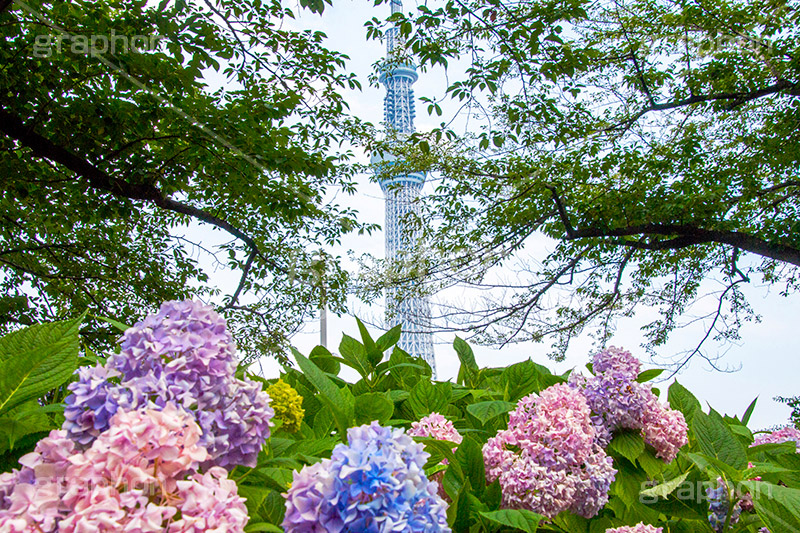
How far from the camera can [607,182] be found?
916 centimetres

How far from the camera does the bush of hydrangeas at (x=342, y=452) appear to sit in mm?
855

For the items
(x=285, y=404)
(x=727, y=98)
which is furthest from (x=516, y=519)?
(x=727, y=98)

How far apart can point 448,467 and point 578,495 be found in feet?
1.10

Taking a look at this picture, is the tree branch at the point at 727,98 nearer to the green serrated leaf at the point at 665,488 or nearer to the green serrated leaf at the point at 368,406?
the green serrated leaf at the point at 665,488

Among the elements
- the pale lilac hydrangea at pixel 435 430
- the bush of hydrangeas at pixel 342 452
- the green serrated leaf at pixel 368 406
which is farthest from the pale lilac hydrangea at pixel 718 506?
the green serrated leaf at pixel 368 406

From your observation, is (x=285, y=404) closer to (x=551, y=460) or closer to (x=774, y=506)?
(x=551, y=460)

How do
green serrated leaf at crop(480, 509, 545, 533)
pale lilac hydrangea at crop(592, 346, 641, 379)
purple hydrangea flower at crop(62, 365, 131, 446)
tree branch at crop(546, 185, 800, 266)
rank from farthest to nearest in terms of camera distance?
1. tree branch at crop(546, 185, 800, 266)
2. pale lilac hydrangea at crop(592, 346, 641, 379)
3. green serrated leaf at crop(480, 509, 545, 533)
4. purple hydrangea flower at crop(62, 365, 131, 446)

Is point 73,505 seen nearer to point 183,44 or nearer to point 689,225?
point 183,44

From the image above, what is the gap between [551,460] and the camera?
146cm

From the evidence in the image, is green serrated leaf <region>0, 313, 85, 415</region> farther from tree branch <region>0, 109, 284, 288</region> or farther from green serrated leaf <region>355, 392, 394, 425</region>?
tree branch <region>0, 109, 284, 288</region>

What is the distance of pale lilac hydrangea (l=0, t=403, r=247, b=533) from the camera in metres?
0.81

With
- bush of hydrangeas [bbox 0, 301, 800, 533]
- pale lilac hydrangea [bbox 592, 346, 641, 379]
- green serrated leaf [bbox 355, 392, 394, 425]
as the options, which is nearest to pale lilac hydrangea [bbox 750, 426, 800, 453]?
bush of hydrangeas [bbox 0, 301, 800, 533]

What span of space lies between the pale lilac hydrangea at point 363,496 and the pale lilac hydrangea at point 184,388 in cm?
18

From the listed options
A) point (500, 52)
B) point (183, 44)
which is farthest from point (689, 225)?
point (183, 44)
